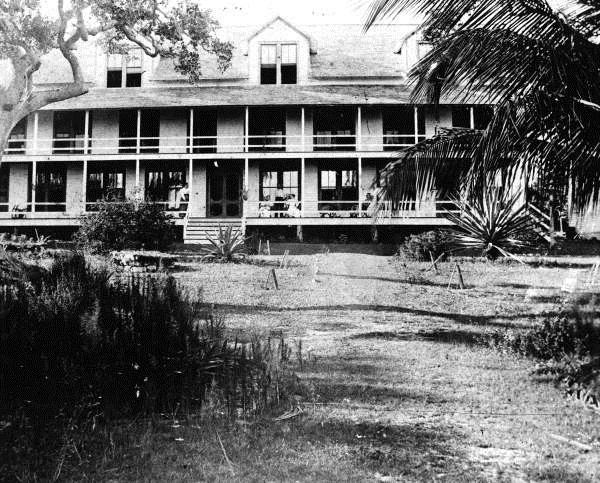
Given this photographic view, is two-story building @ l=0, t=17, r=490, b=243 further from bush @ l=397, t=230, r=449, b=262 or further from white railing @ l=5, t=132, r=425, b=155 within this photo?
bush @ l=397, t=230, r=449, b=262

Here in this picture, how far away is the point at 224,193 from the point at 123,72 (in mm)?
7173

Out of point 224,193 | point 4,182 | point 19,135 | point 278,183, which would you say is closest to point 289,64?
point 278,183

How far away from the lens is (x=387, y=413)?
186 inches

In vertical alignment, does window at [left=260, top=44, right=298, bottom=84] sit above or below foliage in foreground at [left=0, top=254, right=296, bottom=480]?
above

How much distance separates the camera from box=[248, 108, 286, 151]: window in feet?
81.7

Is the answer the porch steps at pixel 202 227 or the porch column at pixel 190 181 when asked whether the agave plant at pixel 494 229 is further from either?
the porch column at pixel 190 181

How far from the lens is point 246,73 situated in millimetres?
25375

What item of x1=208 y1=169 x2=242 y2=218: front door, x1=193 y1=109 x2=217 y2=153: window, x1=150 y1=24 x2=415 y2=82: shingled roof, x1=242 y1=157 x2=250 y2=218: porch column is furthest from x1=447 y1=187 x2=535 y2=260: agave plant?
x1=193 y1=109 x2=217 y2=153: window

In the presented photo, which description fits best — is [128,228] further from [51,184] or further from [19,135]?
[19,135]

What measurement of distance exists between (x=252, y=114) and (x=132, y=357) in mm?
21211

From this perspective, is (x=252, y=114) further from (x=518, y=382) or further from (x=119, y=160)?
(x=518, y=382)

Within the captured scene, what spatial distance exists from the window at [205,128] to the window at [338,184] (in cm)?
487

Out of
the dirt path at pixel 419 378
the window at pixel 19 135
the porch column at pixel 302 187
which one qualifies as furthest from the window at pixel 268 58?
the dirt path at pixel 419 378

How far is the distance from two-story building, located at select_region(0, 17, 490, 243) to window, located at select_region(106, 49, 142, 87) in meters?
0.04
